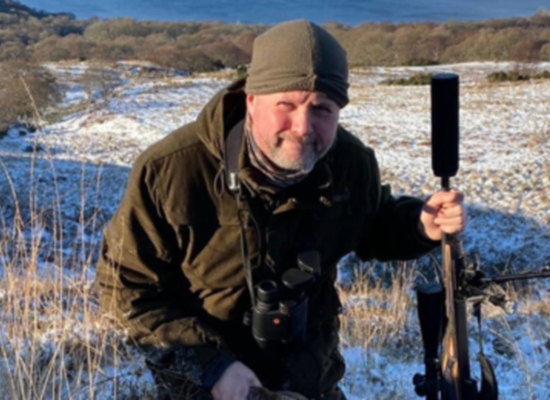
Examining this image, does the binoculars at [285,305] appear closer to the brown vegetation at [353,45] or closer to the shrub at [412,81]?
the shrub at [412,81]

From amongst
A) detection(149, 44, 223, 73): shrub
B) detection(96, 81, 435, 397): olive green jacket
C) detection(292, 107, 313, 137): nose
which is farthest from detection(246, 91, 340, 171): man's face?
detection(149, 44, 223, 73): shrub

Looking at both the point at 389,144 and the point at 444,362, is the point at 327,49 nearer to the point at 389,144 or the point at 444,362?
the point at 444,362

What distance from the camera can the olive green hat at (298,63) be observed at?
2.02 meters

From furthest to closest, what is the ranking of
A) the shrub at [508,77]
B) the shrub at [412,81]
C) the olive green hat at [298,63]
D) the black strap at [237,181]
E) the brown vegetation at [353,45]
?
the brown vegetation at [353,45] → the shrub at [412,81] → the shrub at [508,77] → the black strap at [237,181] → the olive green hat at [298,63]

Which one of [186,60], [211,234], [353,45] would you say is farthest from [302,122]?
[353,45]

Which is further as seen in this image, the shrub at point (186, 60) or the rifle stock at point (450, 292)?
the shrub at point (186, 60)

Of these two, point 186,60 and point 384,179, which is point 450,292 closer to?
point 384,179

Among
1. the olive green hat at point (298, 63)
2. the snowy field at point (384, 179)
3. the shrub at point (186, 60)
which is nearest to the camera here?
the olive green hat at point (298, 63)

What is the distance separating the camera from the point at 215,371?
208 cm

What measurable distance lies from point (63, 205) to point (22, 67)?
1590 centimetres

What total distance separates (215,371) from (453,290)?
0.77 m

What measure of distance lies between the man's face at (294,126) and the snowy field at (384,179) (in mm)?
1060

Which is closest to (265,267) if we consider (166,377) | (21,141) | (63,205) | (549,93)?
(166,377)

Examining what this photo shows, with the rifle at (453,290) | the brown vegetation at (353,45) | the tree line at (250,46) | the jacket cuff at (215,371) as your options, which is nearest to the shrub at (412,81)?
the brown vegetation at (353,45)
